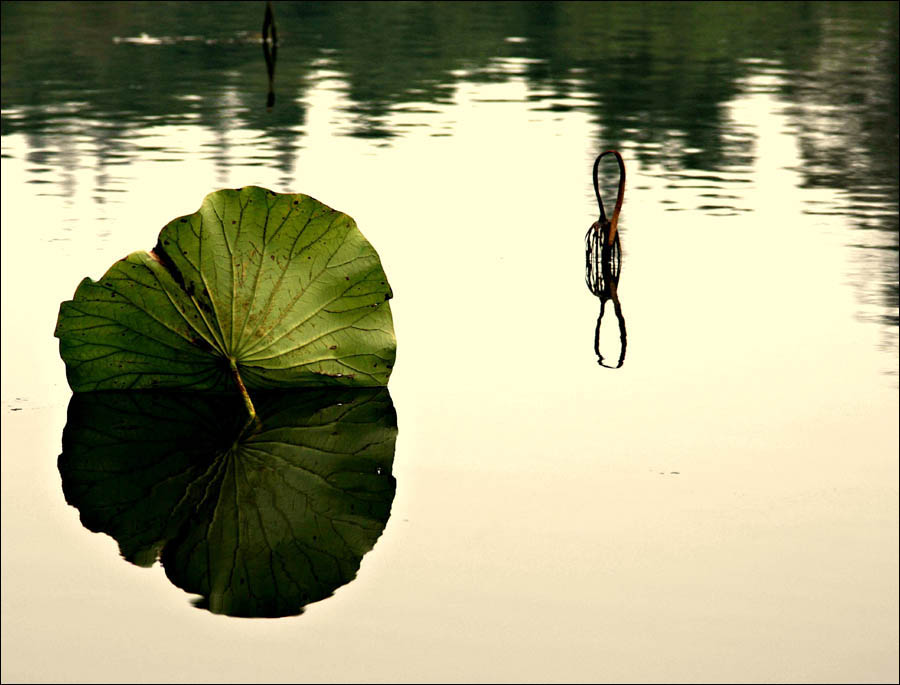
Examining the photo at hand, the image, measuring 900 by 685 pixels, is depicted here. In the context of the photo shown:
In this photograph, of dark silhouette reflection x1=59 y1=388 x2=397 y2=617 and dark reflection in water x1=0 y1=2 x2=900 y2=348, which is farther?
dark reflection in water x1=0 y1=2 x2=900 y2=348

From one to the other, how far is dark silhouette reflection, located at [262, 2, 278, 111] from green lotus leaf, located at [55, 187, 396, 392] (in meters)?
9.89

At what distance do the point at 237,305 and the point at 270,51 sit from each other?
16.0 meters

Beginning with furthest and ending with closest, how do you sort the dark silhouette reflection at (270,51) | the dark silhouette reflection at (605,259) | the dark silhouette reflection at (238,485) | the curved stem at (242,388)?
the dark silhouette reflection at (270,51)
the dark silhouette reflection at (605,259)
the curved stem at (242,388)
the dark silhouette reflection at (238,485)

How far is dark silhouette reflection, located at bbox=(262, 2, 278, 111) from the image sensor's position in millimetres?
15931

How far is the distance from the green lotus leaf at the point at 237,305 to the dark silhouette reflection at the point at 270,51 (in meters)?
9.89

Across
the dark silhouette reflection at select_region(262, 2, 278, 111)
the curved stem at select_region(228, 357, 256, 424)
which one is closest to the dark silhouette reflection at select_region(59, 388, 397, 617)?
the curved stem at select_region(228, 357, 256, 424)

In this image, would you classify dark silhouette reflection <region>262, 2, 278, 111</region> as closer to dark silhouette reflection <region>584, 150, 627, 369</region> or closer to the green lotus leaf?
dark silhouette reflection <region>584, 150, 627, 369</region>

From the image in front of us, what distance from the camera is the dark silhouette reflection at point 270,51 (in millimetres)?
15931

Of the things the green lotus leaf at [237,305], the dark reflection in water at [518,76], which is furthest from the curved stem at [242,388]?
the dark reflection in water at [518,76]

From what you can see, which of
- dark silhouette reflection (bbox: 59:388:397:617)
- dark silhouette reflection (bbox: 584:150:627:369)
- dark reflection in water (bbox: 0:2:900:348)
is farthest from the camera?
dark reflection in water (bbox: 0:2:900:348)

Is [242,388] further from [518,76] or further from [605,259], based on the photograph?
[518,76]

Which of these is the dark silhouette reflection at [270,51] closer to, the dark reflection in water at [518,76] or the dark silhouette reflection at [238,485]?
the dark reflection in water at [518,76]

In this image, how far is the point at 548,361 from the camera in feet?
20.0

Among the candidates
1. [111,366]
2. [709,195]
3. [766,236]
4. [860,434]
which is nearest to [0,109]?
[709,195]
